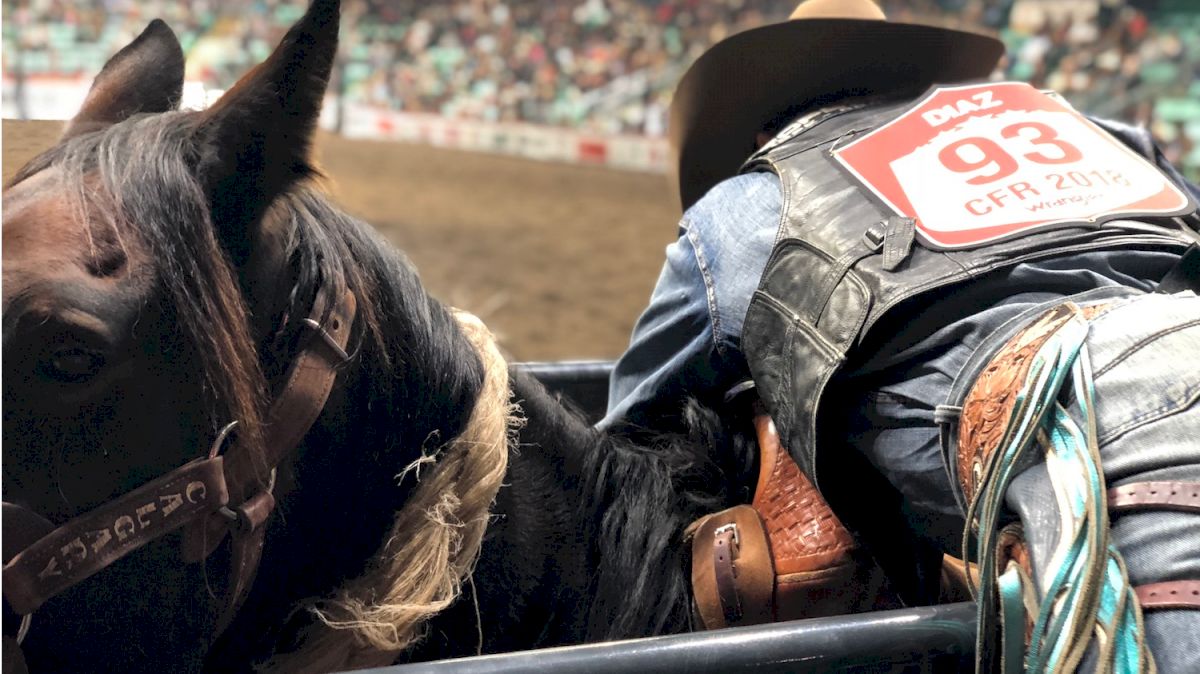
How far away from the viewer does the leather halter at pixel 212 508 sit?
0.84m

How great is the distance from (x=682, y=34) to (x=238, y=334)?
36.4 ft

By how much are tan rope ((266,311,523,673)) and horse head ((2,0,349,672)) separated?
12cm

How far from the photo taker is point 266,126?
0.88m

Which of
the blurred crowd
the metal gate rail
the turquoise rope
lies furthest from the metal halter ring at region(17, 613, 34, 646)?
the blurred crowd

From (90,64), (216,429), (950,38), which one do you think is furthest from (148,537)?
(90,64)

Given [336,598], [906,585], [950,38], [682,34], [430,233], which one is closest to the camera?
[336,598]

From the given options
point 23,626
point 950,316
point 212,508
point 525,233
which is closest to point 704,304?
point 950,316

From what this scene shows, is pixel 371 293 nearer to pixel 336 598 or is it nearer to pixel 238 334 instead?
pixel 238 334

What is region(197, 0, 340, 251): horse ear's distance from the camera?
85 cm

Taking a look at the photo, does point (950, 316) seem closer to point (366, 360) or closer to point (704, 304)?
point (704, 304)

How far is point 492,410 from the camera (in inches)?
43.6

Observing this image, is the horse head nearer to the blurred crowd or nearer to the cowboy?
the cowboy

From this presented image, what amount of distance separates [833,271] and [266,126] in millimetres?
682

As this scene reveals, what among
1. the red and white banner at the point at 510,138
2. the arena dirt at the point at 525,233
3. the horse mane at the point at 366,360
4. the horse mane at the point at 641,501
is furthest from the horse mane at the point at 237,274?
the red and white banner at the point at 510,138
